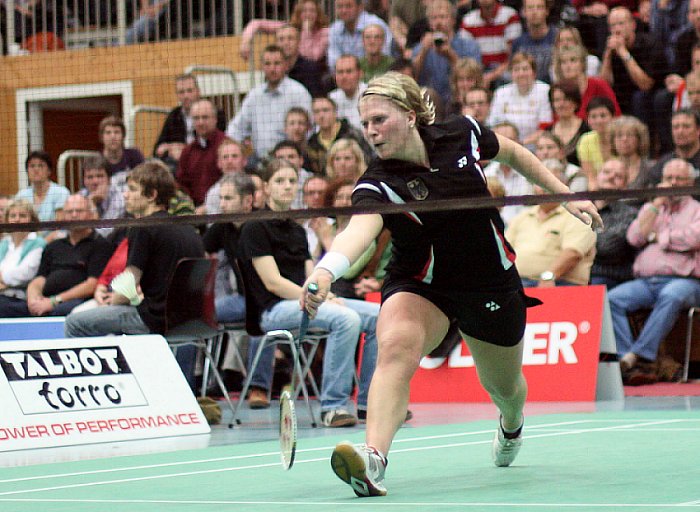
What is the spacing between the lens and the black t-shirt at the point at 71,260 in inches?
480

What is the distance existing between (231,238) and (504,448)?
5.10m

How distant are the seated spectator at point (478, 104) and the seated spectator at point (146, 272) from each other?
405 centimetres

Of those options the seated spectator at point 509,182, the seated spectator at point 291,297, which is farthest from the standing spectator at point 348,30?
the seated spectator at point 291,297

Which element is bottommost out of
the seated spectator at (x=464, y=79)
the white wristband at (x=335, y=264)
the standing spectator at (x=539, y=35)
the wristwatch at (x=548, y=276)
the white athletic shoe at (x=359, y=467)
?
the wristwatch at (x=548, y=276)

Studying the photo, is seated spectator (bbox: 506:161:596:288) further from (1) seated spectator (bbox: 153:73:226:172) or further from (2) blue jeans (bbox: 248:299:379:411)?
(1) seated spectator (bbox: 153:73:226:172)

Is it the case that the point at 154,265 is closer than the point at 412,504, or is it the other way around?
the point at 412,504

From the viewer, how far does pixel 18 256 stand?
13.2 metres

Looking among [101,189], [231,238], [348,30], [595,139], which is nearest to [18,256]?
[101,189]

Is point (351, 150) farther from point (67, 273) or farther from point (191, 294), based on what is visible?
point (67, 273)

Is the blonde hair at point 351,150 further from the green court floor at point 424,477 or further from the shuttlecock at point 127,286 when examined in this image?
the green court floor at point 424,477

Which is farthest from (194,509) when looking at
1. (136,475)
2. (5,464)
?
(5,464)

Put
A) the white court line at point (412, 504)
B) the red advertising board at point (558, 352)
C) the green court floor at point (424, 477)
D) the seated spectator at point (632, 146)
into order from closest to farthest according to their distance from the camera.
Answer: the white court line at point (412, 504)
the green court floor at point (424, 477)
the red advertising board at point (558, 352)
the seated spectator at point (632, 146)

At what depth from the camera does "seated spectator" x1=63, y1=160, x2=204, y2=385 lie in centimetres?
973

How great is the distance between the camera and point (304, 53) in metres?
15.2
